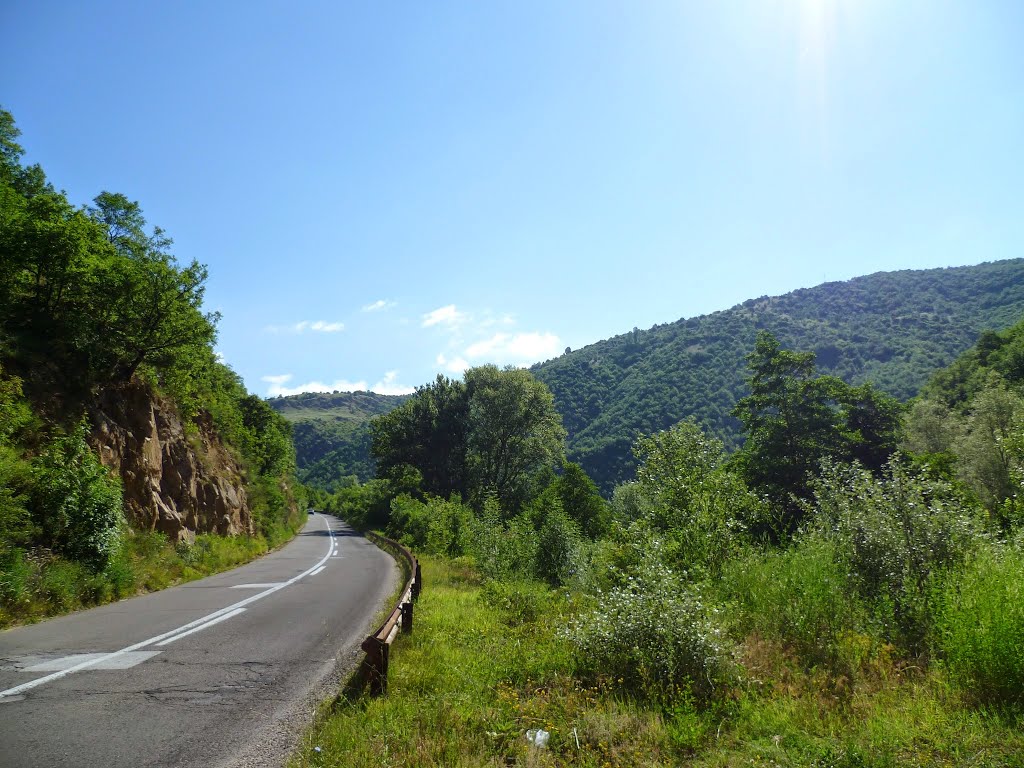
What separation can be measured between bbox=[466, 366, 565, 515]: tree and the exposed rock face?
26281 millimetres

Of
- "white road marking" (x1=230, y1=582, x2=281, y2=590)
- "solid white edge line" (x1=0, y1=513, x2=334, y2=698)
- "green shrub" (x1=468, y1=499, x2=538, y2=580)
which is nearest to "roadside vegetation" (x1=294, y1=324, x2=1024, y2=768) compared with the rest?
"green shrub" (x1=468, y1=499, x2=538, y2=580)

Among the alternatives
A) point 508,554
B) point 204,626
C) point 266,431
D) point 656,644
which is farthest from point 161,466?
point 266,431

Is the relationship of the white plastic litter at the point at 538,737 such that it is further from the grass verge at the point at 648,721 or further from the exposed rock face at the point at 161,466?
the exposed rock face at the point at 161,466

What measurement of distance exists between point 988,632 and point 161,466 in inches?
843

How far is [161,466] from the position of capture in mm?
18016

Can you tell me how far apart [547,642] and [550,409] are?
4203cm

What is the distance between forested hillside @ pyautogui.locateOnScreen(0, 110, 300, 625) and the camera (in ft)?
32.8

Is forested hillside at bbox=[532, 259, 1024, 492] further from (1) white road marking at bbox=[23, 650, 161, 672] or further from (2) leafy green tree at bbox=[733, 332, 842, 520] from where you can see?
(1) white road marking at bbox=[23, 650, 161, 672]

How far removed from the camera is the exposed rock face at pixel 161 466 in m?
15.3

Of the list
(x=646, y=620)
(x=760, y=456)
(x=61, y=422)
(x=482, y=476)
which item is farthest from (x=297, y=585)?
(x=482, y=476)

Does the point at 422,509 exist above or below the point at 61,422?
below

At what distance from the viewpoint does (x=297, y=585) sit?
14086mm

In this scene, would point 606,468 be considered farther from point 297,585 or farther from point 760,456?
point 297,585

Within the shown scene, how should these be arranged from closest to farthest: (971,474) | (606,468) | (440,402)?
(971,474) → (440,402) → (606,468)
